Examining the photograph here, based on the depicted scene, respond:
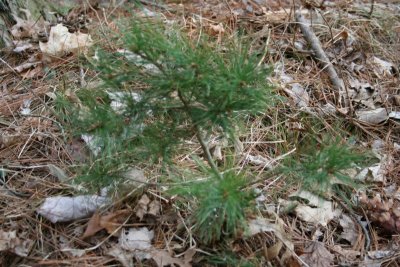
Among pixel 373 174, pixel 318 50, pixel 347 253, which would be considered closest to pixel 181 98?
pixel 347 253

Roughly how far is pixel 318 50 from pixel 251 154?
3.12 ft

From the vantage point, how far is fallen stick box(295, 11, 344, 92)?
8.48 feet

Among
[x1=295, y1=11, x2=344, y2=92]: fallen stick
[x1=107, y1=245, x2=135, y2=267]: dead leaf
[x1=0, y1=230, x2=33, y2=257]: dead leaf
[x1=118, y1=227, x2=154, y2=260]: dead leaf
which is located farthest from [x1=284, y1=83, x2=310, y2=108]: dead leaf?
[x1=0, y1=230, x2=33, y2=257]: dead leaf

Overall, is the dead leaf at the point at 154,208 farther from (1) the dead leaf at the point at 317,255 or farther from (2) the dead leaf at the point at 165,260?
(1) the dead leaf at the point at 317,255

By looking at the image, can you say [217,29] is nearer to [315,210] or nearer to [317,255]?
[315,210]

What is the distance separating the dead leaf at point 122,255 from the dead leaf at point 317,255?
618 millimetres

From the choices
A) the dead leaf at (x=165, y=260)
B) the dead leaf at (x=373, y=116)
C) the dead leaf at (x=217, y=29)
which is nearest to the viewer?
the dead leaf at (x=165, y=260)

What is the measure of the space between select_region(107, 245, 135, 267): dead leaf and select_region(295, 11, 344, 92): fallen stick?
4.86 ft

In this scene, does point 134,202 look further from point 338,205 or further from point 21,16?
point 21,16

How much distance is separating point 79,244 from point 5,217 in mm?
313

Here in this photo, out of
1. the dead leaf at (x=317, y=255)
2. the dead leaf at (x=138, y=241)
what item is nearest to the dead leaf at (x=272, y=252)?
the dead leaf at (x=317, y=255)

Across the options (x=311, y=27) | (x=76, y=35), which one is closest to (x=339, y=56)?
(x=311, y=27)

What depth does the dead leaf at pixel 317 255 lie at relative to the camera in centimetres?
170

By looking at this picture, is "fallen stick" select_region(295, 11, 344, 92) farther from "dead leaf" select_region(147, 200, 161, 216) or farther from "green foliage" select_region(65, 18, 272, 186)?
"dead leaf" select_region(147, 200, 161, 216)
